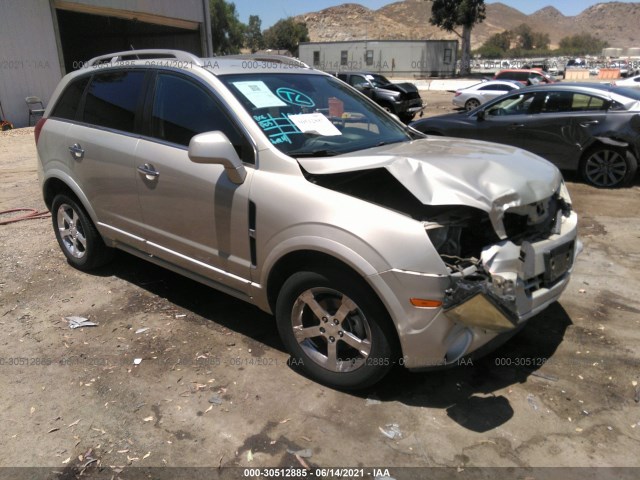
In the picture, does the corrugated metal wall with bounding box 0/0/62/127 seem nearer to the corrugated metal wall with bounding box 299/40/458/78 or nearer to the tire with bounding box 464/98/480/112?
the tire with bounding box 464/98/480/112

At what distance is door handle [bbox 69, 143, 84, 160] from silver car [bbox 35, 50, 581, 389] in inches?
1.3

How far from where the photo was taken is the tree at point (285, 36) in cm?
8162

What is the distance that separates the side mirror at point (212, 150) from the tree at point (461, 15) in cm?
4914

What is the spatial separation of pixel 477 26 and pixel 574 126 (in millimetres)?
159630

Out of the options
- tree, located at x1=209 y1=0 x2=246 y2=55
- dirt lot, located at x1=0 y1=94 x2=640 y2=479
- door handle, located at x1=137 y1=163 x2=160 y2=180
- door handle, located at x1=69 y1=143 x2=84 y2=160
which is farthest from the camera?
tree, located at x1=209 y1=0 x2=246 y2=55

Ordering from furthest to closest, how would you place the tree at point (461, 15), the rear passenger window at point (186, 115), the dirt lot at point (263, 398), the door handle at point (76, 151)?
the tree at point (461, 15) < the door handle at point (76, 151) < the rear passenger window at point (186, 115) < the dirt lot at point (263, 398)

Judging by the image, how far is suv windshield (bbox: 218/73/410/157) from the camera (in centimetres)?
324

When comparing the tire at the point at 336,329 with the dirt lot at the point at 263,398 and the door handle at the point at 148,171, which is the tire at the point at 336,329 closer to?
the dirt lot at the point at 263,398

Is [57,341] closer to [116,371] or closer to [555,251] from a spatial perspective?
[116,371]

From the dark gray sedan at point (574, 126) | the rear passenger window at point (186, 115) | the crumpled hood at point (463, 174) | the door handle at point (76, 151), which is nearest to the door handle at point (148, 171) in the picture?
the rear passenger window at point (186, 115)

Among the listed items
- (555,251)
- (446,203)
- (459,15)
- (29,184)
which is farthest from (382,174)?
(459,15)

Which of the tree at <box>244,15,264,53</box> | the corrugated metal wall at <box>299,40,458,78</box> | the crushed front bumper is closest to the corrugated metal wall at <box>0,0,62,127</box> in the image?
the crushed front bumper

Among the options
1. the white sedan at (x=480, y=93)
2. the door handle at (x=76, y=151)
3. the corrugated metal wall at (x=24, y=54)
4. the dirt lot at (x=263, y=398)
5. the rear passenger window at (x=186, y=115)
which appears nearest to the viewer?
the dirt lot at (x=263, y=398)

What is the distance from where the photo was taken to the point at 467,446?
260cm
